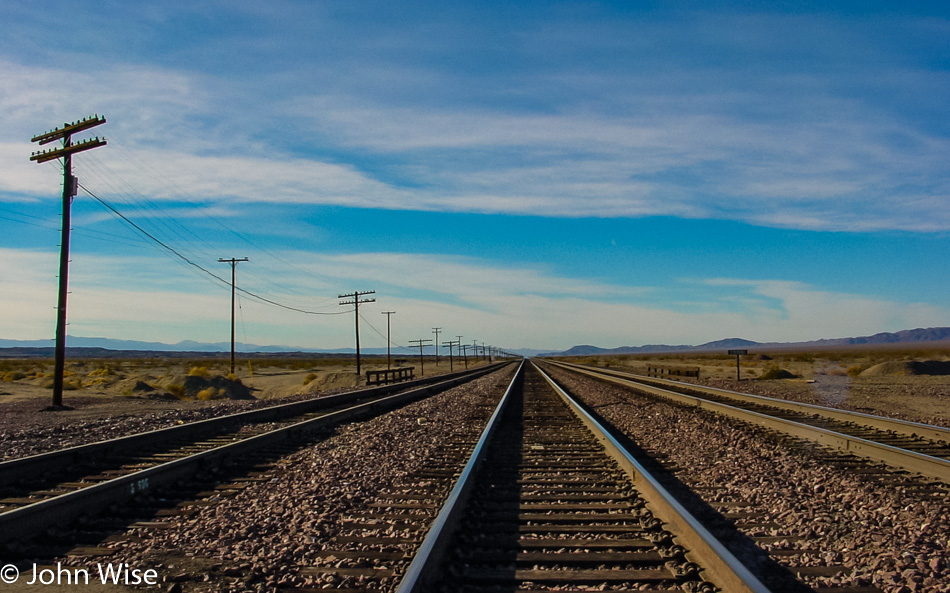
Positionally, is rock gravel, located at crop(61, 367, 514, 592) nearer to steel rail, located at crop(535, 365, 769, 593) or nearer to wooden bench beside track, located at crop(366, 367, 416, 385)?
steel rail, located at crop(535, 365, 769, 593)

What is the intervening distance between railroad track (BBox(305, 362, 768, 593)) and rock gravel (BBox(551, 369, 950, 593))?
761 millimetres

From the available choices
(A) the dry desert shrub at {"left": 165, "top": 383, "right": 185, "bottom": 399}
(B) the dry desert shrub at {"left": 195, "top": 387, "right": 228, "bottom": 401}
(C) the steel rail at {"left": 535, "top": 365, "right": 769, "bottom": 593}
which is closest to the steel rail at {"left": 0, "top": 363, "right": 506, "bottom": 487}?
(C) the steel rail at {"left": 535, "top": 365, "right": 769, "bottom": 593}

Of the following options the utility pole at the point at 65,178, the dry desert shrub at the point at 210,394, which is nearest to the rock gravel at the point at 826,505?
the utility pole at the point at 65,178

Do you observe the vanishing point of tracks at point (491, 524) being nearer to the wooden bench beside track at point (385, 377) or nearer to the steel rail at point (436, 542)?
the steel rail at point (436, 542)

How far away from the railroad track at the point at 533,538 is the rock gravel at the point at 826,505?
0.76 metres

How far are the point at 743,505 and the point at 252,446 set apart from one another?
659cm

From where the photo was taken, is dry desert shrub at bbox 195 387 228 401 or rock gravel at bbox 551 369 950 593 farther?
A: dry desert shrub at bbox 195 387 228 401

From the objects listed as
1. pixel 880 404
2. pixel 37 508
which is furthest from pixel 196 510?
pixel 880 404

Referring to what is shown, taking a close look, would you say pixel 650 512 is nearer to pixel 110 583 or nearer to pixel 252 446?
pixel 110 583

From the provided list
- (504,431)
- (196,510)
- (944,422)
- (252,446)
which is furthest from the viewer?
(944,422)

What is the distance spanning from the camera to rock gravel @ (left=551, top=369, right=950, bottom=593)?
4219 mm

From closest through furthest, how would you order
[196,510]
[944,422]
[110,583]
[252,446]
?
[110,583], [196,510], [252,446], [944,422]

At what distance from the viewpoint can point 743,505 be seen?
5.93 m

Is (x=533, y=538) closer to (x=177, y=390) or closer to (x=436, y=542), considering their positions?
(x=436, y=542)
